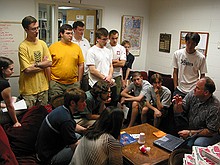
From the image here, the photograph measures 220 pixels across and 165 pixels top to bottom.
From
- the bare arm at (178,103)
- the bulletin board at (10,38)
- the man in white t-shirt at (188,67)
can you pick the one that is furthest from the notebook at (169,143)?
the bulletin board at (10,38)

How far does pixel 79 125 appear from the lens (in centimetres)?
280

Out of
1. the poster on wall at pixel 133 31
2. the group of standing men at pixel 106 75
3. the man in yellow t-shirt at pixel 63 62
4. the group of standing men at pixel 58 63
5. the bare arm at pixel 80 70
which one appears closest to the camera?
the group of standing men at pixel 106 75

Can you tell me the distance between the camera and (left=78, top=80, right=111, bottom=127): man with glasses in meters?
2.78

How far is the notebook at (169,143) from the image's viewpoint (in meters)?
2.42

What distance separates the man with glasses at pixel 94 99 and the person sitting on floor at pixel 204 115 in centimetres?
88

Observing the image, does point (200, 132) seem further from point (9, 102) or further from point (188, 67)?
point (9, 102)

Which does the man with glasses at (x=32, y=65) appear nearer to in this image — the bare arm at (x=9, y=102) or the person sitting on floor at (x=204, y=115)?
the bare arm at (x=9, y=102)

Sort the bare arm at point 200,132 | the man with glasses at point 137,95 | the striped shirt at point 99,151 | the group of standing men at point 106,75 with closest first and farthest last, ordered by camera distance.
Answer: the striped shirt at point 99,151, the bare arm at point 200,132, the group of standing men at point 106,75, the man with glasses at point 137,95

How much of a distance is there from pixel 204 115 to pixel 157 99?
0.98m

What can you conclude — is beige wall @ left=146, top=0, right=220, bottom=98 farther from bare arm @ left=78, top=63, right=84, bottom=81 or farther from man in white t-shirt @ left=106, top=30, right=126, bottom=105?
bare arm @ left=78, top=63, right=84, bottom=81

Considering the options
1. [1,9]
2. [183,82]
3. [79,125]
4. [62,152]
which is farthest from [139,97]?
[1,9]

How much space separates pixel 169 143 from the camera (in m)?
2.50

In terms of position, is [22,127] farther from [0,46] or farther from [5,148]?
[0,46]

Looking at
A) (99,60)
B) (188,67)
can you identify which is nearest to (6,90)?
(99,60)
